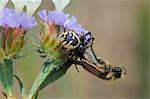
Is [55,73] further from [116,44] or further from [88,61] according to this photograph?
[116,44]

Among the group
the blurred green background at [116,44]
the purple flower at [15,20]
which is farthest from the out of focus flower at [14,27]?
the blurred green background at [116,44]

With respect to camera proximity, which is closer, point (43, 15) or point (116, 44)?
point (43, 15)

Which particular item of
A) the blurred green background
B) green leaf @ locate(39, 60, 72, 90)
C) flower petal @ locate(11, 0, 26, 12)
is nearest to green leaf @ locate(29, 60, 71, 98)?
green leaf @ locate(39, 60, 72, 90)

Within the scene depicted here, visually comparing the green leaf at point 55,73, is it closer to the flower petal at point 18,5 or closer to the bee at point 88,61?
the bee at point 88,61

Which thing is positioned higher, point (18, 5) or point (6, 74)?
point (18, 5)

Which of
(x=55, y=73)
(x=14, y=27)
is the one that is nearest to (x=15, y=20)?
(x=14, y=27)

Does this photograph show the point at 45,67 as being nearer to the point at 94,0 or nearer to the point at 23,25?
the point at 23,25

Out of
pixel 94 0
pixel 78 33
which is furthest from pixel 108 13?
pixel 78 33
